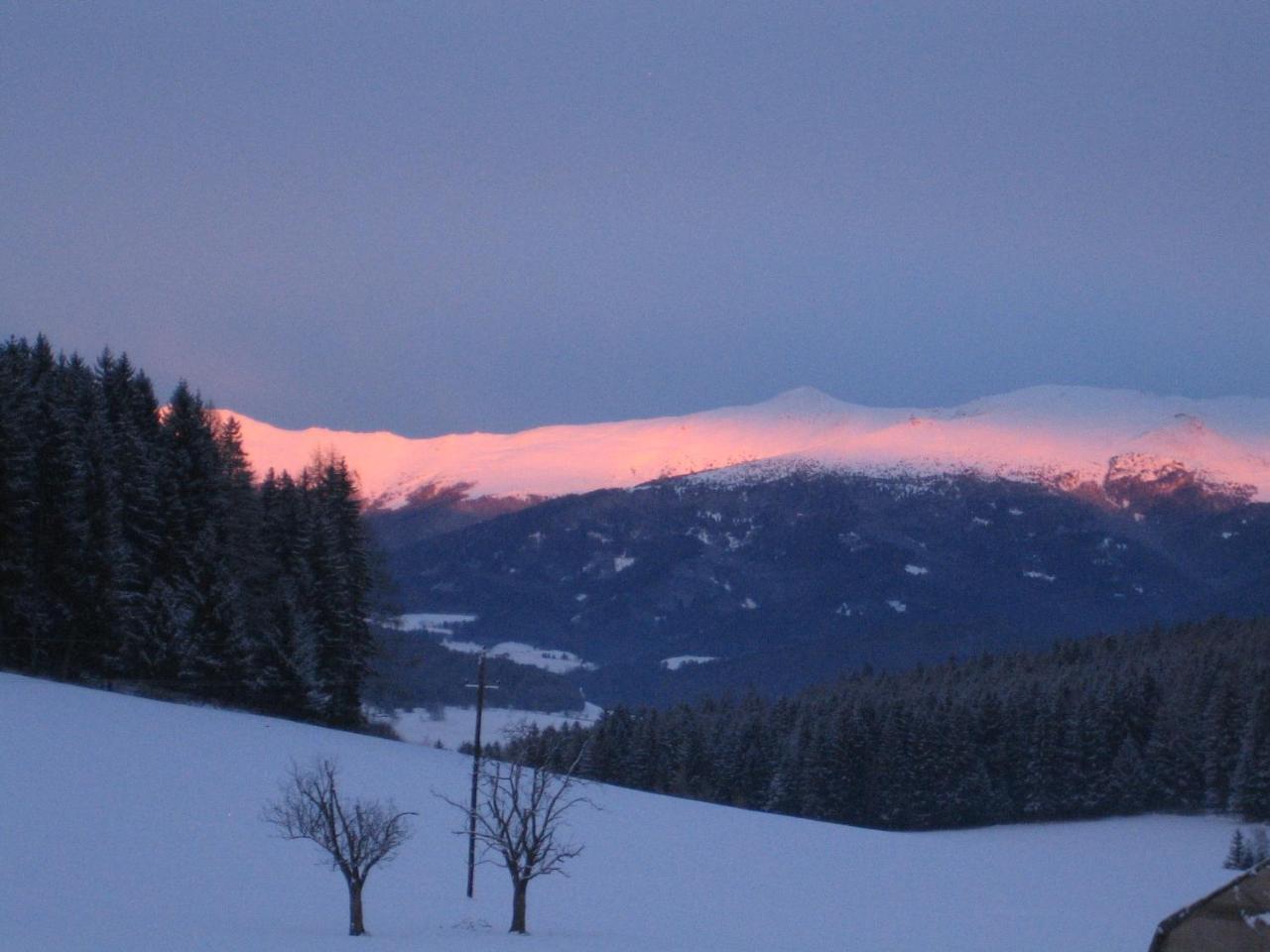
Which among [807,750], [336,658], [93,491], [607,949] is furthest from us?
[807,750]

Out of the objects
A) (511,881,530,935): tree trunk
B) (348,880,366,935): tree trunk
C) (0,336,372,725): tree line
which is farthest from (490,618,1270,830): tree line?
(348,880,366,935): tree trunk

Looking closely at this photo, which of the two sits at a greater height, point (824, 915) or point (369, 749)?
point (369, 749)

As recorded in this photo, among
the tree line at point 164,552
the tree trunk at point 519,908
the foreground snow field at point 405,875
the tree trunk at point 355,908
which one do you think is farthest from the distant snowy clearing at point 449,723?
the tree trunk at point 355,908

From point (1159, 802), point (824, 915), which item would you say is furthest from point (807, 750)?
point (824, 915)

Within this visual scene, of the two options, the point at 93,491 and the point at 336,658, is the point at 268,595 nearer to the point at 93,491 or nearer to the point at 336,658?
the point at 336,658

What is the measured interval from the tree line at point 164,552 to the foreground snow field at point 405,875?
15.3ft

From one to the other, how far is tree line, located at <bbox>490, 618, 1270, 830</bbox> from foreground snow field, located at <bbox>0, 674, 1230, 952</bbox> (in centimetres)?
1967

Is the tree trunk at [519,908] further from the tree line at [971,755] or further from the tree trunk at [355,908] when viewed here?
the tree line at [971,755]

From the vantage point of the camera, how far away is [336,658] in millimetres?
54312

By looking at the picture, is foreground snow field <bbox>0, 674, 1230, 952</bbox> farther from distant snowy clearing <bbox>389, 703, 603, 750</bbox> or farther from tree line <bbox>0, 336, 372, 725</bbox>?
distant snowy clearing <bbox>389, 703, 603, 750</bbox>

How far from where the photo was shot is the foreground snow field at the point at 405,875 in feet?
76.3

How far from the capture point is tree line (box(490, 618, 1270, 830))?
75.7 m

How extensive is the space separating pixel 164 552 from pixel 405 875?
76.2 ft

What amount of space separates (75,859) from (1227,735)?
7152cm
